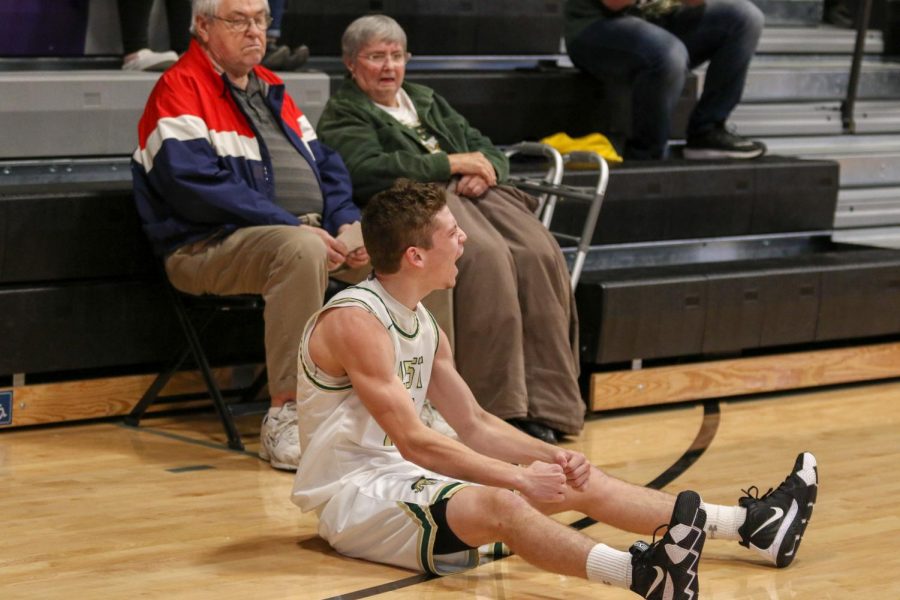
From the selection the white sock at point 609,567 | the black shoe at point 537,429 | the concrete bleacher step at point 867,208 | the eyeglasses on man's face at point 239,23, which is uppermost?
the eyeglasses on man's face at point 239,23

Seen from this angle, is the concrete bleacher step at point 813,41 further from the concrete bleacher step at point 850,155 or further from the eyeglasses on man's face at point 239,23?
the eyeglasses on man's face at point 239,23

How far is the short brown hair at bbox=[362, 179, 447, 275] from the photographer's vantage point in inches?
114

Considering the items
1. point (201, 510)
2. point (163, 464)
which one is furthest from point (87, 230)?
point (201, 510)

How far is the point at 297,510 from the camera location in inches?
132

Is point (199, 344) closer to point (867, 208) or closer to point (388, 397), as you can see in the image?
point (388, 397)

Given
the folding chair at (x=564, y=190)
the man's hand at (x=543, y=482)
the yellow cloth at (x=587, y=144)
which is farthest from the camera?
the yellow cloth at (x=587, y=144)

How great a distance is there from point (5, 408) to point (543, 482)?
73.9 inches

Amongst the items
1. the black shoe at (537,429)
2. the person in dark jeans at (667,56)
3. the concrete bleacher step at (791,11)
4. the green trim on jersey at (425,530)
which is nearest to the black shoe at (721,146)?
the person in dark jeans at (667,56)

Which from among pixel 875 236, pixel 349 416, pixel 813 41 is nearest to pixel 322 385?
pixel 349 416

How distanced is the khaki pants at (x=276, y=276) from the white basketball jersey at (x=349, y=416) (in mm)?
777

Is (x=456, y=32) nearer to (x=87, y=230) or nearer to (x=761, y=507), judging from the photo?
(x=87, y=230)

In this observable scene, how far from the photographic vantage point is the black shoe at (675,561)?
8.29 ft

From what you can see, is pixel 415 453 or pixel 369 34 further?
pixel 369 34

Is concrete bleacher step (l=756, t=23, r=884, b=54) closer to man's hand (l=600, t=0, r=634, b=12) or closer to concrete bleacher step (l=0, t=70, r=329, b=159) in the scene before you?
man's hand (l=600, t=0, r=634, b=12)
